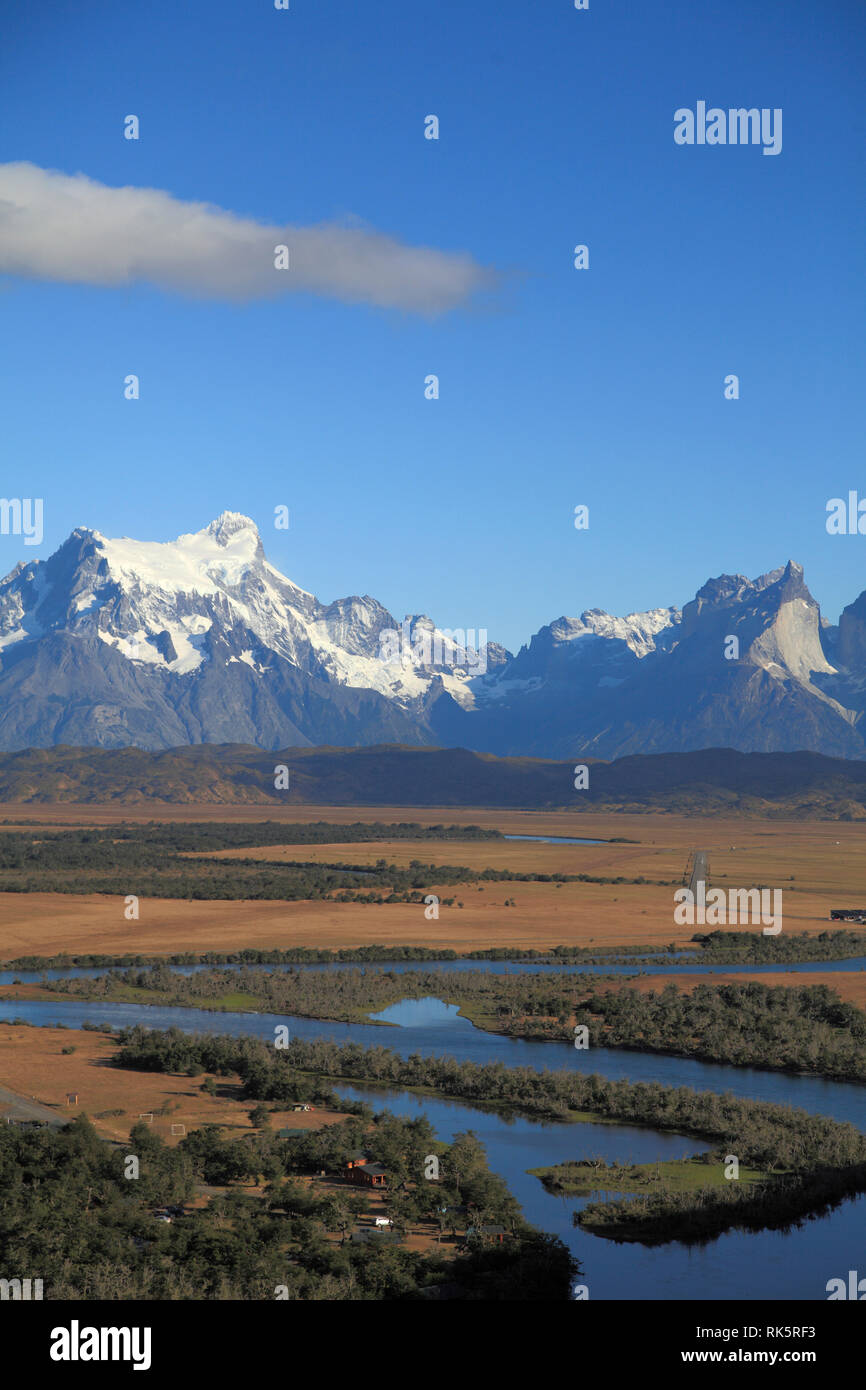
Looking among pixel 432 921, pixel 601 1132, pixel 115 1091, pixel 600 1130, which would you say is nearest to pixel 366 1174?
pixel 601 1132

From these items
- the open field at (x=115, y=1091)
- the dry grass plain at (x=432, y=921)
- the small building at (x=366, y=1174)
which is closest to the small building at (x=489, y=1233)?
the small building at (x=366, y=1174)

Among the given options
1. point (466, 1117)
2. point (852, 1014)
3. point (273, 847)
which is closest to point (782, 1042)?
point (852, 1014)

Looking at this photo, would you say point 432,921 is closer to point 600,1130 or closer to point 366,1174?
point 600,1130

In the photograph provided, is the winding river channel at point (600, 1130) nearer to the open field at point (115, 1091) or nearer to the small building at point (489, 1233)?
the small building at point (489, 1233)

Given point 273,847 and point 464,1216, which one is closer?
point 464,1216
